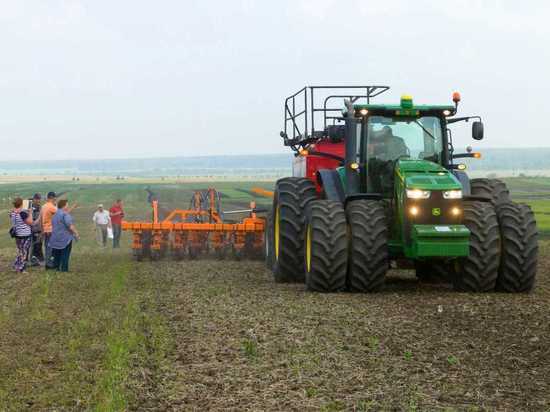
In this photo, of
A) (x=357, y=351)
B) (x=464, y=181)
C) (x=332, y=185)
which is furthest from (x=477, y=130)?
(x=357, y=351)

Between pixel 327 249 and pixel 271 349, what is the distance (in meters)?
3.95

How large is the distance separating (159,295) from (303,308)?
288 centimetres

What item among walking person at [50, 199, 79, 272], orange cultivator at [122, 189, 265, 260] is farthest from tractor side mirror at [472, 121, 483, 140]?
walking person at [50, 199, 79, 272]

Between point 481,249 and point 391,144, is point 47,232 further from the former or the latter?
point 481,249

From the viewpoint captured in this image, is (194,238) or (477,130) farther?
(194,238)

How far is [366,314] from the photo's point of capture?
11.2 meters

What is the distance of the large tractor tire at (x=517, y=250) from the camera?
42.3 feet

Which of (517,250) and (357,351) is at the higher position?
(517,250)

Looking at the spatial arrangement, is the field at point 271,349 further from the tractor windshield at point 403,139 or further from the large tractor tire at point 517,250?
the tractor windshield at point 403,139

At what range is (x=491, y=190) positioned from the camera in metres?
14.2

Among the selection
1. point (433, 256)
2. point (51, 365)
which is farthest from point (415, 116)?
point (51, 365)

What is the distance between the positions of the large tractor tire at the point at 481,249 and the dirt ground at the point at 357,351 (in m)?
0.32

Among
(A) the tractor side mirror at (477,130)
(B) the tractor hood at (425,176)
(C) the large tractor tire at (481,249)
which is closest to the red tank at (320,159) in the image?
(B) the tractor hood at (425,176)

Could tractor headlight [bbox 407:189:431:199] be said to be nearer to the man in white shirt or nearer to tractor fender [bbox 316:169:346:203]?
tractor fender [bbox 316:169:346:203]
